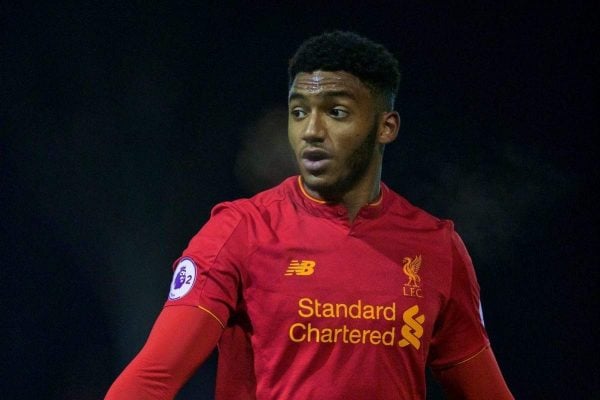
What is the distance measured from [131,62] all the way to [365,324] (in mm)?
987

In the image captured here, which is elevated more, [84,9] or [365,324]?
[84,9]

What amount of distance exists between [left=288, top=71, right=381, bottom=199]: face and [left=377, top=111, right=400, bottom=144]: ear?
4 cm

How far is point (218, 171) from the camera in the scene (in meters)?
2.23

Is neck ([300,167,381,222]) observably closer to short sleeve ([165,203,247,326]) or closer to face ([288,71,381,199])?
face ([288,71,381,199])

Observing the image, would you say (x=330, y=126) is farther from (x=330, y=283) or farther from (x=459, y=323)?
(x=459, y=323)

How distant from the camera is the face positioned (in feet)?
5.09

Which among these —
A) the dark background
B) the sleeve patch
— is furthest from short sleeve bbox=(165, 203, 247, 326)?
the dark background

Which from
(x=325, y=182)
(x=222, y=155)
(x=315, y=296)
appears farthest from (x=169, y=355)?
(x=222, y=155)

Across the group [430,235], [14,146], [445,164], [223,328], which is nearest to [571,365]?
[445,164]

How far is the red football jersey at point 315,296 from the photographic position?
148 centimetres

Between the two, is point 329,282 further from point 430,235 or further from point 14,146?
point 14,146

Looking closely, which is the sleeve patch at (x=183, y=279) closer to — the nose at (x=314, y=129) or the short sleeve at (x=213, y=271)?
the short sleeve at (x=213, y=271)

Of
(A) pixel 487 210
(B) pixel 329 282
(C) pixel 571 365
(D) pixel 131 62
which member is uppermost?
(D) pixel 131 62

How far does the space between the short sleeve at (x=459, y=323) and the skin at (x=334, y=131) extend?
214 millimetres
